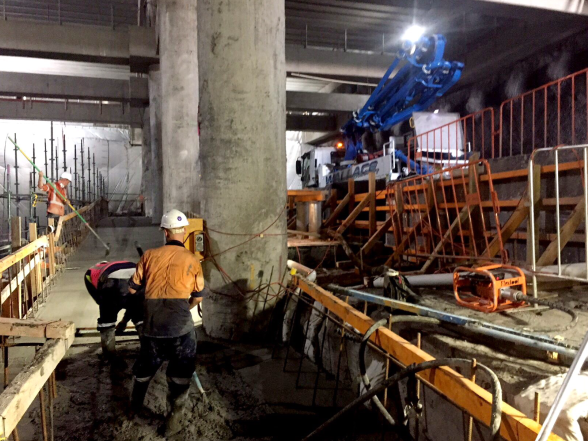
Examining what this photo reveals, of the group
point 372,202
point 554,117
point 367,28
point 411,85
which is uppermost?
point 367,28

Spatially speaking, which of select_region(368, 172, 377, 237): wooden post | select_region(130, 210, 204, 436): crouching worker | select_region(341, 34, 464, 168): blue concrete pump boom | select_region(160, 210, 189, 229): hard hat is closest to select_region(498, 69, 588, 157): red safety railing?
select_region(341, 34, 464, 168): blue concrete pump boom

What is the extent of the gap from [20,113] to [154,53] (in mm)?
10931

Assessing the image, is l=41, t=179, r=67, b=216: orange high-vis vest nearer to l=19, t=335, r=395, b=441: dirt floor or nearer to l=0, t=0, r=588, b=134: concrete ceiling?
l=0, t=0, r=588, b=134: concrete ceiling

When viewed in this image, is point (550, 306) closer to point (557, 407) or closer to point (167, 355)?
point (557, 407)

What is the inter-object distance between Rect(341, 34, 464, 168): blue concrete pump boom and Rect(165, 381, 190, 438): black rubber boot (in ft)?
27.9

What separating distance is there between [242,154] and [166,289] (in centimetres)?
240

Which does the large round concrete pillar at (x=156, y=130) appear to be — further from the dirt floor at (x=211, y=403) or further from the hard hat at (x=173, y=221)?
the hard hat at (x=173, y=221)

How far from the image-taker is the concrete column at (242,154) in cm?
545

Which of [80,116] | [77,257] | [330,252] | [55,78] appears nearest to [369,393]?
[330,252]

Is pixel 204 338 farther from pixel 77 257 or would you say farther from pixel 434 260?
pixel 77 257

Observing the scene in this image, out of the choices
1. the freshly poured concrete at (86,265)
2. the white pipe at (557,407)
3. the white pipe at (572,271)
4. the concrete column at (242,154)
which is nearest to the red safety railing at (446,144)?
the concrete column at (242,154)

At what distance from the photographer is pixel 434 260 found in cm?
692

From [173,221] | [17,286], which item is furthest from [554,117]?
[17,286]

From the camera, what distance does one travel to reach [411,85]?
398 inches
